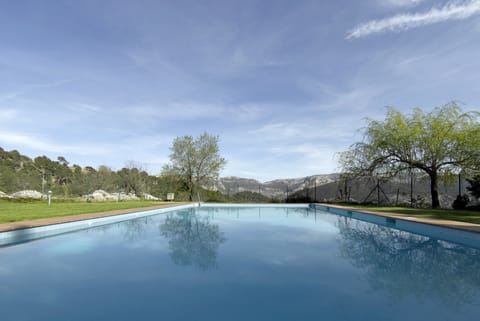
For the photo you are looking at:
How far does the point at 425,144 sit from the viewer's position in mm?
12805

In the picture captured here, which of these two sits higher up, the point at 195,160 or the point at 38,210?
the point at 195,160

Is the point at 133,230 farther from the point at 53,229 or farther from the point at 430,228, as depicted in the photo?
the point at 430,228

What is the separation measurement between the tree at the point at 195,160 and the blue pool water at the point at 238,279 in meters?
12.7

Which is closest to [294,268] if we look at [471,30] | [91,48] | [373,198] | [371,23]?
[371,23]

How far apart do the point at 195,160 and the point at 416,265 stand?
52.5 ft

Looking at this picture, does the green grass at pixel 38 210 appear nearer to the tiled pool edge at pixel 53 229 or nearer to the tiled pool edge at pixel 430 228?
the tiled pool edge at pixel 53 229

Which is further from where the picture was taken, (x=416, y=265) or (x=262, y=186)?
(x=262, y=186)

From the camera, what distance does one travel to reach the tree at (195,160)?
1895cm

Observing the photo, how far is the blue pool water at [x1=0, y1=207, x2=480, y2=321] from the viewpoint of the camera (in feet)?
8.54

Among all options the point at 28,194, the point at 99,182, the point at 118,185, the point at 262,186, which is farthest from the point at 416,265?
the point at 99,182

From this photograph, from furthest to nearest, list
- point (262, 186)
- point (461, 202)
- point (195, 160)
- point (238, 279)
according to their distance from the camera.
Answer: point (262, 186) → point (195, 160) → point (461, 202) → point (238, 279)

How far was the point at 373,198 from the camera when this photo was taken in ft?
53.2

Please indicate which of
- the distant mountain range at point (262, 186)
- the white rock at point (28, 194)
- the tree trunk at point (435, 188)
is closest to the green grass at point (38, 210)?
the white rock at point (28, 194)

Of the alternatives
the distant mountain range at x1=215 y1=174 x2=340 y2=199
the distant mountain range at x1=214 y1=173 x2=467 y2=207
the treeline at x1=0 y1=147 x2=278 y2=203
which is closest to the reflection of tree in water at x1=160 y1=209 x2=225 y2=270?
the distant mountain range at x1=214 y1=173 x2=467 y2=207
